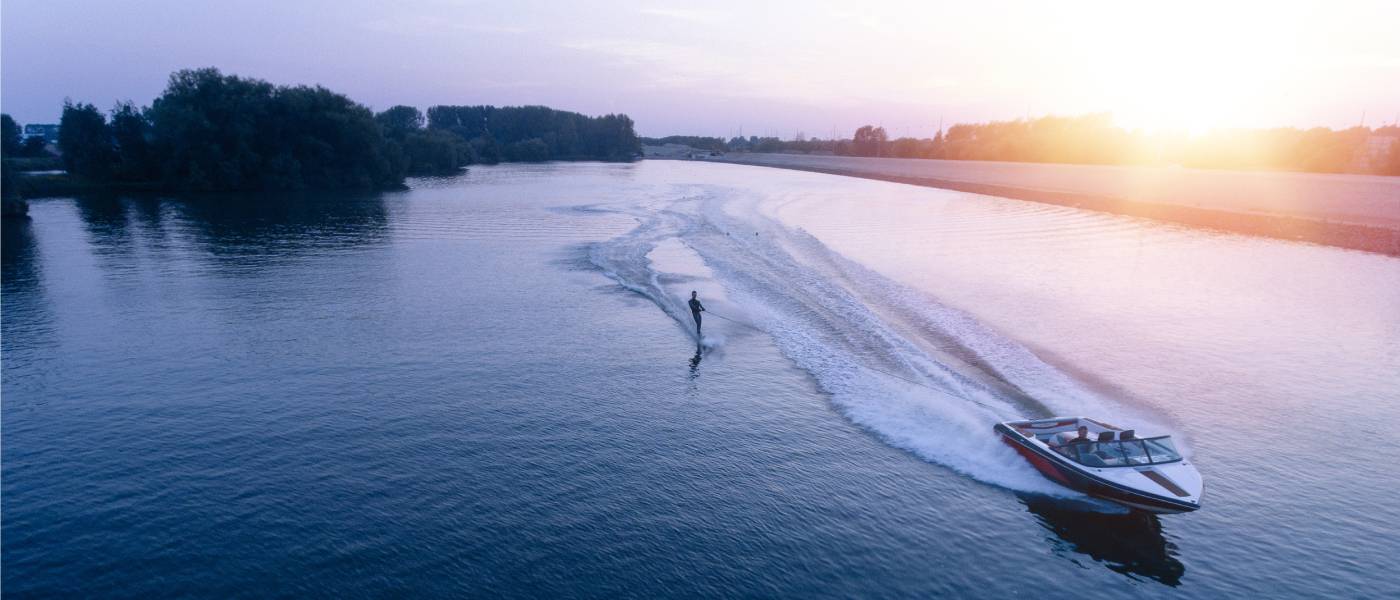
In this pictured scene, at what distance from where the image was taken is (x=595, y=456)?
22.2 meters

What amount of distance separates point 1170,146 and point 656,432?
146469 millimetres

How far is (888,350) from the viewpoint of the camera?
31.9 meters

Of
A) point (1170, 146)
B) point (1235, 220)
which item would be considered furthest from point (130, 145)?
point (1170, 146)

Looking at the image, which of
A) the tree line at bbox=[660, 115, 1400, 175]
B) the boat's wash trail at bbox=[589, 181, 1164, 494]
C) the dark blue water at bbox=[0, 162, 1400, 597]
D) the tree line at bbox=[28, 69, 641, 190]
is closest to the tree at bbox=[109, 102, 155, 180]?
the tree line at bbox=[28, 69, 641, 190]

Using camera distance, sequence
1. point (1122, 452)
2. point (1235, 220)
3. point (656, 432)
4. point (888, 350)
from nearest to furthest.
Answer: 1. point (1122, 452)
2. point (656, 432)
3. point (888, 350)
4. point (1235, 220)

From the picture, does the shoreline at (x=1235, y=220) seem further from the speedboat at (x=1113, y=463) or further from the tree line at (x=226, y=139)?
the tree line at (x=226, y=139)

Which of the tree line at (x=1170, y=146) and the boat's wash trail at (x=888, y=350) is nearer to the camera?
the boat's wash trail at (x=888, y=350)

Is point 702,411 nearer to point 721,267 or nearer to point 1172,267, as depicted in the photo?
point 721,267

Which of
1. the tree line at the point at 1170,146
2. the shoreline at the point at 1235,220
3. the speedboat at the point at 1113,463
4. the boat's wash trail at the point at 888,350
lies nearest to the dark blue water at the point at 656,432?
the boat's wash trail at the point at 888,350

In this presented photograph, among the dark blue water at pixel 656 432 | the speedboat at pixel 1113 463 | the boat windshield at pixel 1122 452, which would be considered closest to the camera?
the dark blue water at pixel 656 432

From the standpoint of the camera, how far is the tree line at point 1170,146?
97.6m

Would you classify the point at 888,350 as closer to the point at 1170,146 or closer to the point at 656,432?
the point at 656,432

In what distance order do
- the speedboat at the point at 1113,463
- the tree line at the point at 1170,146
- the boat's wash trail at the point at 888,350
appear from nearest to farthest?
A: the speedboat at the point at 1113,463 → the boat's wash trail at the point at 888,350 → the tree line at the point at 1170,146

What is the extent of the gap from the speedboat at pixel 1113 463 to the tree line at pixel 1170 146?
102035 mm
